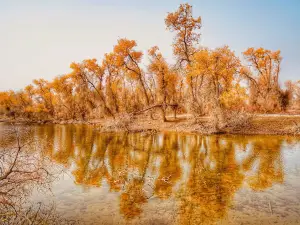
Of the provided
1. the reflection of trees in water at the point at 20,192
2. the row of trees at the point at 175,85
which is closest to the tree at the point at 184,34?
the row of trees at the point at 175,85

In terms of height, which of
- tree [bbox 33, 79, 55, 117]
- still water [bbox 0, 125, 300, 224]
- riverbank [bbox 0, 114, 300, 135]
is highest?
tree [bbox 33, 79, 55, 117]

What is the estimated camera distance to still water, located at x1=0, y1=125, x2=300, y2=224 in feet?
22.7

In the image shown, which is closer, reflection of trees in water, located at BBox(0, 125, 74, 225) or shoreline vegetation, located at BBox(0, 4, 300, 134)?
reflection of trees in water, located at BBox(0, 125, 74, 225)

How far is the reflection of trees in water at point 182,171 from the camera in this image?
7.77 m

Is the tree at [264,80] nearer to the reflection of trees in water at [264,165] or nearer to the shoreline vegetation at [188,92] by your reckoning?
the shoreline vegetation at [188,92]

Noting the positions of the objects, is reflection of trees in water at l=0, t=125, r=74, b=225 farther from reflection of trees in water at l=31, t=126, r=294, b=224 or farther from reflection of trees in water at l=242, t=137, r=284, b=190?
reflection of trees in water at l=242, t=137, r=284, b=190

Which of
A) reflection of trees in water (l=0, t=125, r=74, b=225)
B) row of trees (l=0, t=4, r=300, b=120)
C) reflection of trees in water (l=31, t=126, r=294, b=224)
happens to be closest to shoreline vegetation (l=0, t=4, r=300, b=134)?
row of trees (l=0, t=4, r=300, b=120)

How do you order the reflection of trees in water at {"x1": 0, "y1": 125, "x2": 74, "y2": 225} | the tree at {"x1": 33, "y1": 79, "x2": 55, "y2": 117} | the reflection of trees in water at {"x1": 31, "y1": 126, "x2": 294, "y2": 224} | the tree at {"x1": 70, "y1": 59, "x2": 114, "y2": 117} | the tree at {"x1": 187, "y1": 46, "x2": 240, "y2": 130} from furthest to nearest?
1. the tree at {"x1": 33, "y1": 79, "x2": 55, "y2": 117}
2. the tree at {"x1": 70, "y1": 59, "x2": 114, "y2": 117}
3. the tree at {"x1": 187, "y1": 46, "x2": 240, "y2": 130}
4. the reflection of trees in water at {"x1": 31, "y1": 126, "x2": 294, "y2": 224}
5. the reflection of trees in water at {"x1": 0, "y1": 125, "x2": 74, "y2": 225}

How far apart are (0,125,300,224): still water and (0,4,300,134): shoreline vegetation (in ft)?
28.1

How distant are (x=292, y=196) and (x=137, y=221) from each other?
18.3 ft

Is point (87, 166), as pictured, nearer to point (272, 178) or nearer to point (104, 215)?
point (104, 215)

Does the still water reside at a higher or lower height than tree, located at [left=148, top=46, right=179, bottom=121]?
lower

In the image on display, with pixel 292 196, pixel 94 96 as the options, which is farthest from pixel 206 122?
pixel 94 96

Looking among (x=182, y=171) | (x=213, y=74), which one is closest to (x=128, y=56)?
(x=213, y=74)
